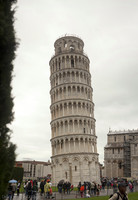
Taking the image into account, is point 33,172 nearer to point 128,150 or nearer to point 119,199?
point 128,150

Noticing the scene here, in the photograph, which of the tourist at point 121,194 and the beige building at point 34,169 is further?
the beige building at point 34,169

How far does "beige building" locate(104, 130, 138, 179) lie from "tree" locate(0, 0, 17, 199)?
65.4m

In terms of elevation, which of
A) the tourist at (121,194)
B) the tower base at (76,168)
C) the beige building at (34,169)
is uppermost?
the tourist at (121,194)

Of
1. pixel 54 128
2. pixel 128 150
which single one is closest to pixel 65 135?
pixel 54 128

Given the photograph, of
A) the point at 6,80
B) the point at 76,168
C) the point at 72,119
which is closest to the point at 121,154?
the point at 76,168

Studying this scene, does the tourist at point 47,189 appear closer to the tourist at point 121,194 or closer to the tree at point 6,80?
the tree at point 6,80

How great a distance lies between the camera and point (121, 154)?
2906 inches

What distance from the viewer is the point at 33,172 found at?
4227 inches

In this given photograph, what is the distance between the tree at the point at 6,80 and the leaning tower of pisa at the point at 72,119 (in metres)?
37.8

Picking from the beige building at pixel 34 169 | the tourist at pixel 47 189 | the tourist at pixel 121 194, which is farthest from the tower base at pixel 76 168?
the beige building at pixel 34 169

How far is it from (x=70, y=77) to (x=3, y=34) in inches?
1666

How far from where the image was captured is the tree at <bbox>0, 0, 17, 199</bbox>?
6324mm

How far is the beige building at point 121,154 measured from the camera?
6862 cm

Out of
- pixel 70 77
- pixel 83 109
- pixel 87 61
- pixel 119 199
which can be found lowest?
pixel 119 199
